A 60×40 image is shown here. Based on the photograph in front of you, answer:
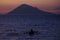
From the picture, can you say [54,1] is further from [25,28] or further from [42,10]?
[25,28]

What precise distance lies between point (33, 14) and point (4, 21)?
409 mm

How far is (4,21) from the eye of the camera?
171 cm

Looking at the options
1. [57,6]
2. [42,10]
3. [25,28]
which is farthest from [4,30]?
[57,6]

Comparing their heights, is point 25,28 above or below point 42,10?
below

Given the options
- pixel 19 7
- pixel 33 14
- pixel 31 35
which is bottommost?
pixel 31 35

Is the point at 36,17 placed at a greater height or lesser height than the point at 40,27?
greater

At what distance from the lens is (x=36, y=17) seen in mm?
1766

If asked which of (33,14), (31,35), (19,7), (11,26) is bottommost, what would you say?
(31,35)

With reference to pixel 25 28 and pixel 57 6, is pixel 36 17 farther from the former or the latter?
pixel 57 6

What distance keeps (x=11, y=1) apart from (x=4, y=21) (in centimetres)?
30

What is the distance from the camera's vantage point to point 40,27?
67.6 inches

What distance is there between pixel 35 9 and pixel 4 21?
453mm

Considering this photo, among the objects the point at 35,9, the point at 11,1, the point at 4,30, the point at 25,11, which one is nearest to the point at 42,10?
the point at 35,9

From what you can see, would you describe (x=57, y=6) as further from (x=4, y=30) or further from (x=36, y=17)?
(x=4, y=30)
